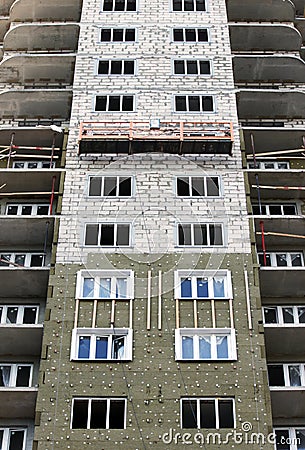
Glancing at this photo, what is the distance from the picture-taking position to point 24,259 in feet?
117

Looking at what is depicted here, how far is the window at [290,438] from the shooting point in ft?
98.7

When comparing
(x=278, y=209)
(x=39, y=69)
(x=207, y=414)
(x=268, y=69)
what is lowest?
(x=207, y=414)

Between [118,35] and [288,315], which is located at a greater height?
[118,35]

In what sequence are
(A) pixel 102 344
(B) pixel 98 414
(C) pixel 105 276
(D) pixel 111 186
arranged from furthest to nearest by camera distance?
(D) pixel 111 186 → (C) pixel 105 276 → (A) pixel 102 344 → (B) pixel 98 414

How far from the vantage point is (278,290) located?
112 feet

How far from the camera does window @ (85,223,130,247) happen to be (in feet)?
109

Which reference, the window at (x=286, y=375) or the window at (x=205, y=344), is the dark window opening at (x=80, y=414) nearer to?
the window at (x=205, y=344)

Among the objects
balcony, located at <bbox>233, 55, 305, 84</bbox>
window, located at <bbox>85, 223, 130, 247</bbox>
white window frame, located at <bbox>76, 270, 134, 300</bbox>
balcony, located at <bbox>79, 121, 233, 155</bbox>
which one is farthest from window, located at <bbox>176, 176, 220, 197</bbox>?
balcony, located at <bbox>233, 55, 305, 84</bbox>

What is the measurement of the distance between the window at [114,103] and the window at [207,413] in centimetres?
1766

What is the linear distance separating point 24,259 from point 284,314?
12.8 m

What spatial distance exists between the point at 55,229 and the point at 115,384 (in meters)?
8.54

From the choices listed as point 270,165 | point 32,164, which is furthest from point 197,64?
point 32,164

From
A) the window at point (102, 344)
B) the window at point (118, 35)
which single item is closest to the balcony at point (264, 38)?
the window at point (118, 35)

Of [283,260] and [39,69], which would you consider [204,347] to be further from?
[39,69]
